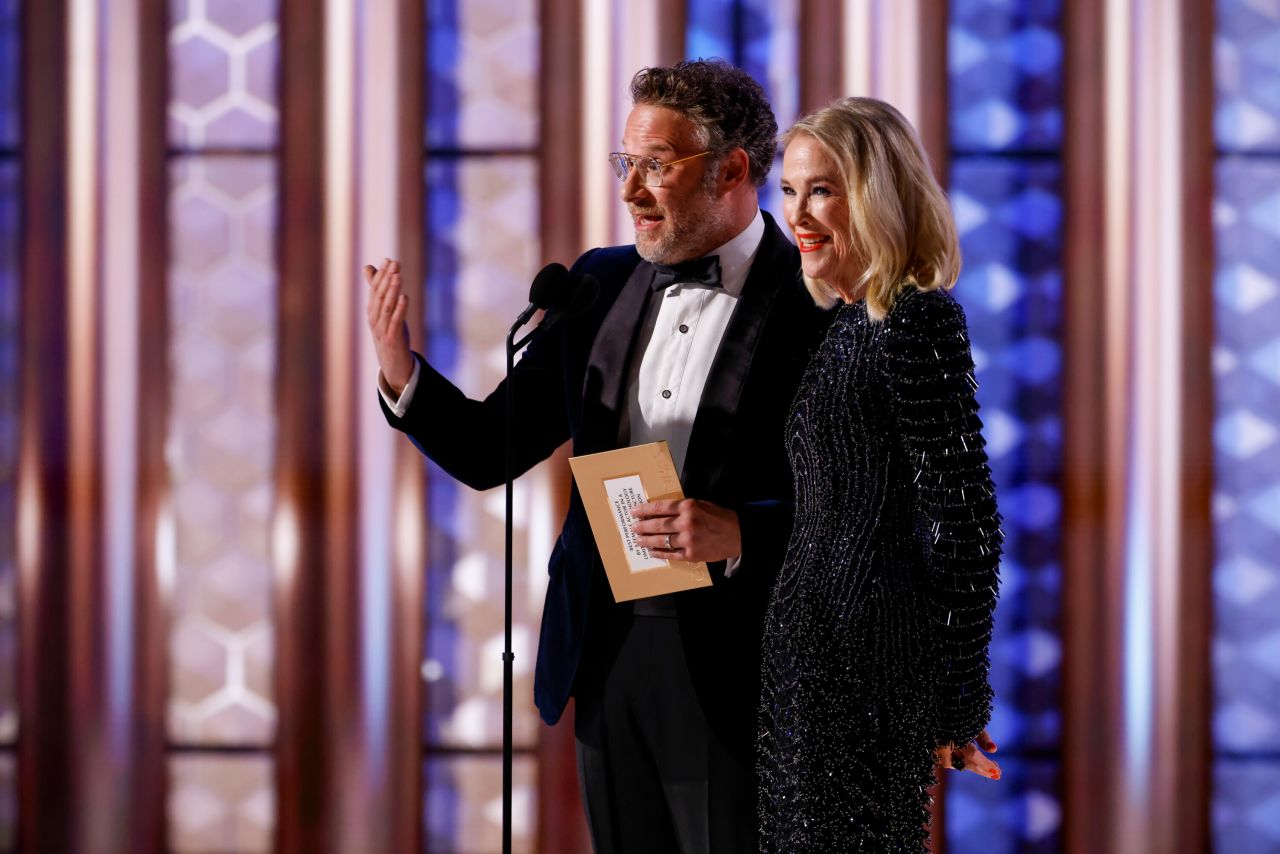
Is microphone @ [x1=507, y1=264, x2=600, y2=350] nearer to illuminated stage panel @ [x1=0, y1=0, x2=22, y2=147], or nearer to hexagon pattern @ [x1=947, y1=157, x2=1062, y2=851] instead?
hexagon pattern @ [x1=947, y1=157, x2=1062, y2=851]

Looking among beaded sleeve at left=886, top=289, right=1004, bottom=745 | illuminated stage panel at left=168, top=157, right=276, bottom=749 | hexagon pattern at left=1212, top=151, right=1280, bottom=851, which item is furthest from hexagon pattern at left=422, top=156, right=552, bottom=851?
hexagon pattern at left=1212, top=151, right=1280, bottom=851

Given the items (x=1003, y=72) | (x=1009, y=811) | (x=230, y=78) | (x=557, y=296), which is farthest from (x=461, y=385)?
(x=1009, y=811)

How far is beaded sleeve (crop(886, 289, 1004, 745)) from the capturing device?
1173mm

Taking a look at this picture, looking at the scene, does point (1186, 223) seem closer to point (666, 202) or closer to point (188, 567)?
point (666, 202)

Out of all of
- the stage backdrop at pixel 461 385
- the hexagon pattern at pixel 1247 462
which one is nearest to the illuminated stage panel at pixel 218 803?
the stage backdrop at pixel 461 385

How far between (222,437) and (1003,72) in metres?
1.78

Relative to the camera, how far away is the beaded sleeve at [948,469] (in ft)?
3.85

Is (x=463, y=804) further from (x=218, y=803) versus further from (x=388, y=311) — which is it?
(x=388, y=311)

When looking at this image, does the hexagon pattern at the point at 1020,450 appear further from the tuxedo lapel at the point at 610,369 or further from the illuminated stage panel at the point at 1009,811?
the tuxedo lapel at the point at 610,369

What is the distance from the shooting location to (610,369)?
1.51 meters

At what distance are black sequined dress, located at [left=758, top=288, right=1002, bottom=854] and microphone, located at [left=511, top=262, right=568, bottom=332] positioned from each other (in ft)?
1.12

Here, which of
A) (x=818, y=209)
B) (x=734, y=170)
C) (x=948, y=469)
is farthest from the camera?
(x=734, y=170)

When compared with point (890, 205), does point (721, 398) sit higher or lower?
lower

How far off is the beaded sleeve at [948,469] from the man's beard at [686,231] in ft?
1.27
